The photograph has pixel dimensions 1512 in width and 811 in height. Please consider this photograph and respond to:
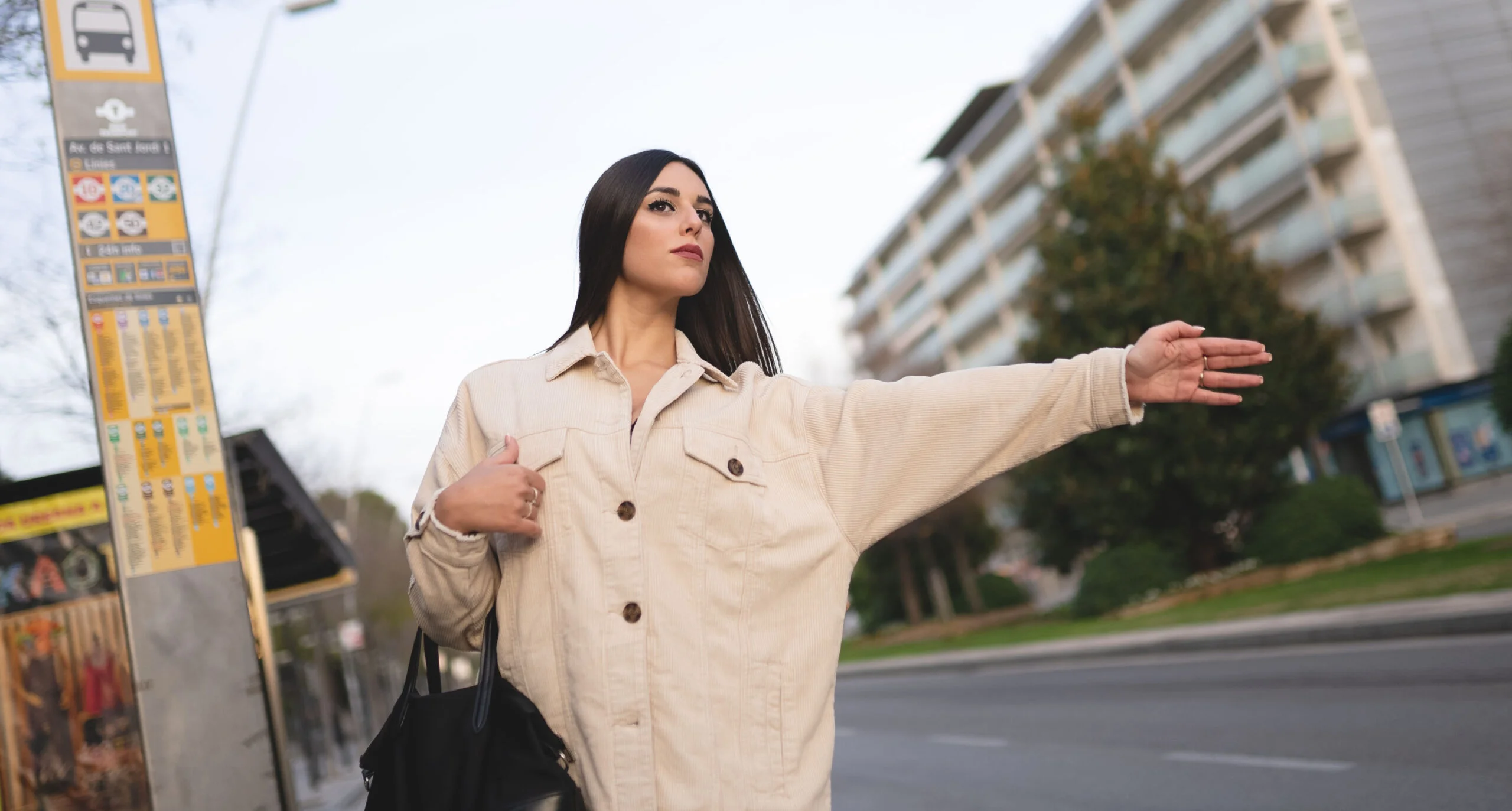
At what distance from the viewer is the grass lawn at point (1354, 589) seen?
14.5 metres

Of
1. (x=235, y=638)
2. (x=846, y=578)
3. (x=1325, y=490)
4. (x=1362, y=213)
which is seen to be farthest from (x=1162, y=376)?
(x=1362, y=213)

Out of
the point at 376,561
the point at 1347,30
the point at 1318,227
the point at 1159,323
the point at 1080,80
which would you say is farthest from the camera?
the point at 1080,80

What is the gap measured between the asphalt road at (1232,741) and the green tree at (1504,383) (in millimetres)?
5250

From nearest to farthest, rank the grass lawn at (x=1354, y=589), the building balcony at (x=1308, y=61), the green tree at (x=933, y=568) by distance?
the grass lawn at (x=1354, y=589) < the green tree at (x=933, y=568) < the building balcony at (x=1308, y=61)

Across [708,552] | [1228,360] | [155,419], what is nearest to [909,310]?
[155,419]

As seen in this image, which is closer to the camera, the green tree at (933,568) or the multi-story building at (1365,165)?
the green tree at (933,568)

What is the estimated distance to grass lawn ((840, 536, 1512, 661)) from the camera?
14.5 m

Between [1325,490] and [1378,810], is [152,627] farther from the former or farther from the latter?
[1325,490]

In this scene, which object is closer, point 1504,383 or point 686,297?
point 686,297

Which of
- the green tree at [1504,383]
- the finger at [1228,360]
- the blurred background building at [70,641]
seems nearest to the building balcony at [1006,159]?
the green tree at [1504,383]

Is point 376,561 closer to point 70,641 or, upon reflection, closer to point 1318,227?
point 1318,227

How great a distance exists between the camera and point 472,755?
2008mm

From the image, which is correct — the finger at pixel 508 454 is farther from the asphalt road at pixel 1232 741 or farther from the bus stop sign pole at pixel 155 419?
the asphalt road at pixel 1232 741

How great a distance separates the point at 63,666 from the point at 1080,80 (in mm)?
50320
